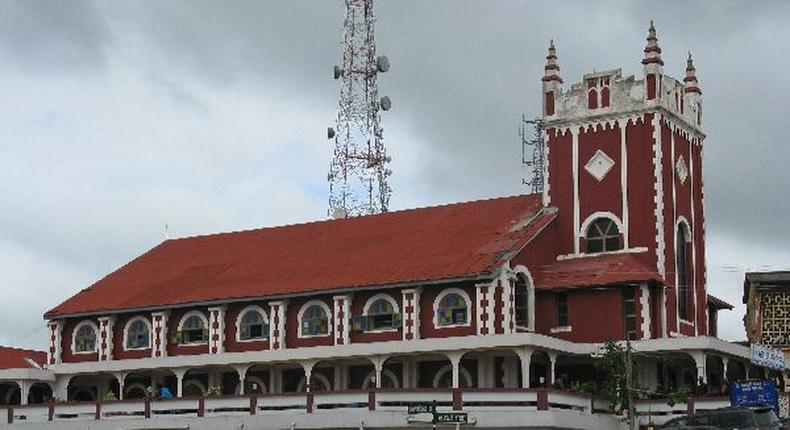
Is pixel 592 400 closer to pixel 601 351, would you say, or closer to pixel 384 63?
pixel 601 351

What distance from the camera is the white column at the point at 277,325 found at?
62125 mm

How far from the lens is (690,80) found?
6481cm

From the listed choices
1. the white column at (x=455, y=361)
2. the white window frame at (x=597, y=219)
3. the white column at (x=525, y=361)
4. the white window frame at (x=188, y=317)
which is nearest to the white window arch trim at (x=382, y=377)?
the white column at (x=455, y=361)

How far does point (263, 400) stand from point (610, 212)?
15.7 meters

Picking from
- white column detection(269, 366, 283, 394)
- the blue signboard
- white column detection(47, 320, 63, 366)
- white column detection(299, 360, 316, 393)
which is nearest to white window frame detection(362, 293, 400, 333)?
white column detection(299, 360, 316, 393)

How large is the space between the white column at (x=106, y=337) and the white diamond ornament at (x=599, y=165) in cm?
2207

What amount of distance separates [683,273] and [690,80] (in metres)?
8.58

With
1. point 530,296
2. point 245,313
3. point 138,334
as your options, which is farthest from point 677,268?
point 138,334

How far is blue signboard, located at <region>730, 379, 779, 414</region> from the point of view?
168 ft

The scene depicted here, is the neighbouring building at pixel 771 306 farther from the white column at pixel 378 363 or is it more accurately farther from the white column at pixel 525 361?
the white column at pixel 378 363

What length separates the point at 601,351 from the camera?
187 ft

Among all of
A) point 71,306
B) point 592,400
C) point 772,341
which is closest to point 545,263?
point 592,400

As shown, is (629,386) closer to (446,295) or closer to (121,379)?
(446,295)

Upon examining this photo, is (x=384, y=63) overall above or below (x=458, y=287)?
above
